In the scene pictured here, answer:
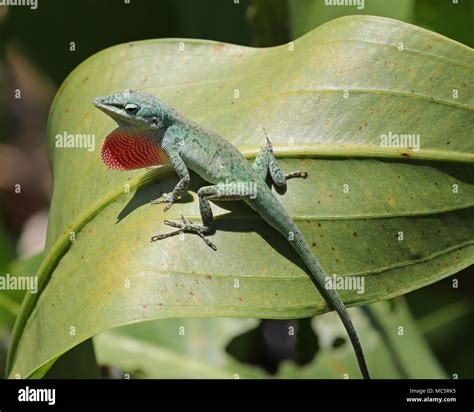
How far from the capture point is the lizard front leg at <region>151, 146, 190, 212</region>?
194 cm

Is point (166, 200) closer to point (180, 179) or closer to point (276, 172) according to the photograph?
point (180, 179)

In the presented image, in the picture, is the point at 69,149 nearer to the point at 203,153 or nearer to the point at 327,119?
the point at 203,153

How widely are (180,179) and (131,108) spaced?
27 centimetres

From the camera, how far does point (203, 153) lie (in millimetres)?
2137

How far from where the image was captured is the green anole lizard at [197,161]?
1.86 metres

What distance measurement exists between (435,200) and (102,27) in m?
1.56

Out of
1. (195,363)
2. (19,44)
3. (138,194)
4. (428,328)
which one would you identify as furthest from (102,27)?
(428,328)

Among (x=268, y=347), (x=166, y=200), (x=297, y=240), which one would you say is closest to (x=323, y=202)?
(x=297, y=240)

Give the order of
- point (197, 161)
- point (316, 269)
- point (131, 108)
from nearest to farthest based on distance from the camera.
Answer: point (316, 269)
point (131, 108)
point (197, 161)

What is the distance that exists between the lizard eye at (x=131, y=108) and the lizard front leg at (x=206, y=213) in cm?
33

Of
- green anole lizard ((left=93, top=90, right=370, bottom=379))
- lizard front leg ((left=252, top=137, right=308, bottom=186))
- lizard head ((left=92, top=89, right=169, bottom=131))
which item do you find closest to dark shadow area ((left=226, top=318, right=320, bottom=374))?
green anole lizard ((left=93, top=90, right=370, bottom=379))

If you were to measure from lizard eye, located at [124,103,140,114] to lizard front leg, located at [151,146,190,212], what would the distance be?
0.17 m

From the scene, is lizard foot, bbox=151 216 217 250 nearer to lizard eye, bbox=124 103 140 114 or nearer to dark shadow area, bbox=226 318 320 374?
lizard eye, bbox=124 103 140 114

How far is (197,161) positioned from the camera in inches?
86.2
